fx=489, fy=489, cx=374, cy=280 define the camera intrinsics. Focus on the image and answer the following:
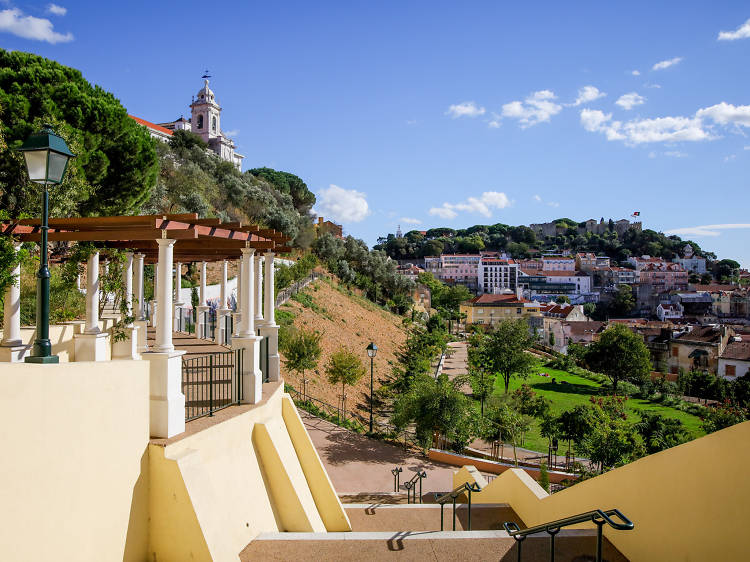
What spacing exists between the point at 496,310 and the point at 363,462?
80986mm

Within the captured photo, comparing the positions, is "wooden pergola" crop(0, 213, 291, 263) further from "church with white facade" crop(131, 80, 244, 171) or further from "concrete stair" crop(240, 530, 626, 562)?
"church with white facade" crop(131, 80, 244, 171)

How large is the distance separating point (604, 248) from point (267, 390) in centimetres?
19961

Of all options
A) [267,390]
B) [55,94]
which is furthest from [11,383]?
[55,94]

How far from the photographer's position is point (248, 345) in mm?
7824

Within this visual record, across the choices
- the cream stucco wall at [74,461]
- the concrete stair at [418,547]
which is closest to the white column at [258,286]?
the concrete stair at [418,547]

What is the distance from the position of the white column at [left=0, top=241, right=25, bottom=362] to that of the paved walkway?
8439 millimetres

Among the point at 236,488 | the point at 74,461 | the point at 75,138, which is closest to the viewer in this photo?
the point at 74,461

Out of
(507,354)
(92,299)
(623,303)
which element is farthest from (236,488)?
(623,303)

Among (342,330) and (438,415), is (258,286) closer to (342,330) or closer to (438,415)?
(438,415)

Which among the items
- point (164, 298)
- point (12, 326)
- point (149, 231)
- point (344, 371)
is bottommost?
point (344, 371)

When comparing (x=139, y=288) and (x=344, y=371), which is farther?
(x=344, y=371)

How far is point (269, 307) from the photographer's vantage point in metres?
10.5

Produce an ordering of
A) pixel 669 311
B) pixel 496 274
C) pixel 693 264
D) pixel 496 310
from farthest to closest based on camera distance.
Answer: pixel 693 264 < pixel 496 274 < pixel 669 311 < pixel 496 310

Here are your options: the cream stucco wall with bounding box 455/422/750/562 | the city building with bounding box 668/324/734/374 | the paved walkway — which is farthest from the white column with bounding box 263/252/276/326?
the city building with bounding box 668/324/734/374
